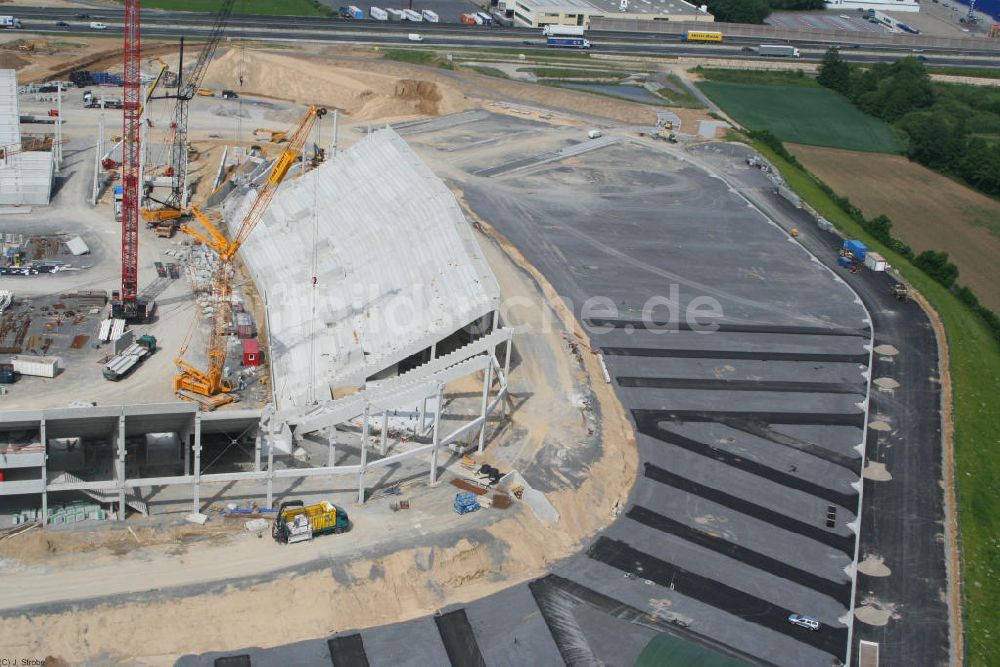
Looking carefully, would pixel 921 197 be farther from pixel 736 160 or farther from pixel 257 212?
pixel 257 212

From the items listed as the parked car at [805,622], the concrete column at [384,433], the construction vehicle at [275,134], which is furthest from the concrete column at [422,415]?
the construction vehicle at [275,134]

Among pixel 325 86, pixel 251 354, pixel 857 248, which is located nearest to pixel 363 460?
pixel 251 354

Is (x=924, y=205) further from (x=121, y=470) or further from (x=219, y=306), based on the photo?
(x=121, y=470)

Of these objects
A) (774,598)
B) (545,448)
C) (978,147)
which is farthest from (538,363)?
(978,147)

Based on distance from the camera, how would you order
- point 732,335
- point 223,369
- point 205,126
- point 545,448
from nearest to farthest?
1. point 545,448
2. point 223,369
3. point 732,335
4. point 205,126

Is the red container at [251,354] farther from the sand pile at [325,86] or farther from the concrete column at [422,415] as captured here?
the sand pile at [325,86]

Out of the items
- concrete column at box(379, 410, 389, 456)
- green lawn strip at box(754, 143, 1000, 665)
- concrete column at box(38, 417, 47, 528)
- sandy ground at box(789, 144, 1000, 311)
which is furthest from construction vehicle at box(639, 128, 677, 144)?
concrete column at box(38, 417, 47, 528)
